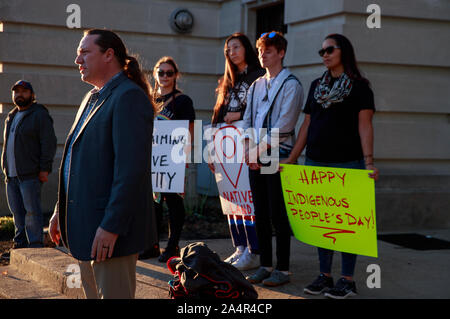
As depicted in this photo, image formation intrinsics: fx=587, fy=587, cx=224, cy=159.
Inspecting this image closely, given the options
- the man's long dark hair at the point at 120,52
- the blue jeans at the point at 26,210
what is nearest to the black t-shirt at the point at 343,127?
the man's long dark hair at the point at 120,52

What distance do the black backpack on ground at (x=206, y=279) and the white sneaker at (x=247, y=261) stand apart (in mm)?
1540

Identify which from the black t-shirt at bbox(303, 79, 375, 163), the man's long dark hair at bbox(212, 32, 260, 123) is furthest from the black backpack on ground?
the man's long dark hair at bbox(212, 32, 260, 123)

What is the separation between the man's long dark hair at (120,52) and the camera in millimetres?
3260

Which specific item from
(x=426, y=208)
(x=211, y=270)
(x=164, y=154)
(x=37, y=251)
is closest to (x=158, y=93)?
(x=164, y=154)

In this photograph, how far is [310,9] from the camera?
7.92 m

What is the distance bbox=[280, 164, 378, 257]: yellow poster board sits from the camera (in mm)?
4570

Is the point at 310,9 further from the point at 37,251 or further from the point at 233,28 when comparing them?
the point at 37,251

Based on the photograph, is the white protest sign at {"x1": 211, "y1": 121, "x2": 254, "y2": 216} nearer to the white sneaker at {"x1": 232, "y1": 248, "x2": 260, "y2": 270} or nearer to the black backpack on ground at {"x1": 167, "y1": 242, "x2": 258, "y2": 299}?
the white sneaker at {"x1": 232, "y1": 248, "x2": 260, "y2": 270}

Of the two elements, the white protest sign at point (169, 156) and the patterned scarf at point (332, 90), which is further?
the white protest sign at point (169, 156)

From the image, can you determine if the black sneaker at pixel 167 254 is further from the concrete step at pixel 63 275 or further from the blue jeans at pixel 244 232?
the blue jeans at pixel 244 232

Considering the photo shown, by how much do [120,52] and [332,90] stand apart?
6.47 feet

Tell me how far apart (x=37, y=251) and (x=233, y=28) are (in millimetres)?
5433

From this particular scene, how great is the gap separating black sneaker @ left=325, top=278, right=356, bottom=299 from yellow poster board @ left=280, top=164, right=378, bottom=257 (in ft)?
0.84

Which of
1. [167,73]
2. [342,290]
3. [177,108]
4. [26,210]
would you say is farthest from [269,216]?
[26,210]
